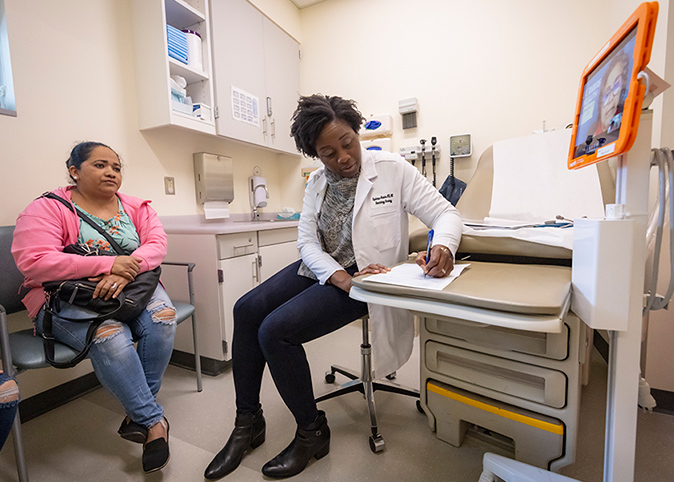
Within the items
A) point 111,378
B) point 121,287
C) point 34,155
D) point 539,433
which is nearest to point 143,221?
point 121,287

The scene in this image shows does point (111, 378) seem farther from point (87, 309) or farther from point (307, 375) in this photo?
point (307, 375)

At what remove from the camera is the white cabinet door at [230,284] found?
1.68 metres

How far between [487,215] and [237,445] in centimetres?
150

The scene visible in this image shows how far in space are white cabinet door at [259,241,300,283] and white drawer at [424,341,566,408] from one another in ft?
3.81

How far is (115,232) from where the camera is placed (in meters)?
1.33

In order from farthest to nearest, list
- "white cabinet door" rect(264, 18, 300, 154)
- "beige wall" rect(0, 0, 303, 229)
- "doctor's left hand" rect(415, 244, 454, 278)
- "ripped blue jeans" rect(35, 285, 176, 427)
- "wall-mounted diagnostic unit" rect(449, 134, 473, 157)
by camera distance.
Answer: "white cabinet door" rect(264, 18, 300, 154) → "wall-mounted diagnostic unit" rect(449, 134, 473, 157) → "beige wall" rect(0, 0, 303, 229) → "ripped blue jeans" rect(35, 285, 176, 427) → "doctor's left hand" rect(415, 244, 454, 278)

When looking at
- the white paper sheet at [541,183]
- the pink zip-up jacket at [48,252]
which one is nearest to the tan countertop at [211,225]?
the pink zip-up jacket at [48,252]

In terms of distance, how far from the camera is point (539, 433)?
0.90 m

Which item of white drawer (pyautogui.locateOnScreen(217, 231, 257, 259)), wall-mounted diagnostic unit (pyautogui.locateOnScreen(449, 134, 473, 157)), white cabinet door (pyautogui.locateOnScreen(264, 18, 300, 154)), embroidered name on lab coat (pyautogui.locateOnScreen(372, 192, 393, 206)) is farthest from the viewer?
white cabinet door (pyautogui.locateOnScreen(264, 18, 300, 154))

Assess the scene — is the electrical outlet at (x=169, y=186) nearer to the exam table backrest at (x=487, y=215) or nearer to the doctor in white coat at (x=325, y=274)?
the doctor in white coat at (x=325, y=274)

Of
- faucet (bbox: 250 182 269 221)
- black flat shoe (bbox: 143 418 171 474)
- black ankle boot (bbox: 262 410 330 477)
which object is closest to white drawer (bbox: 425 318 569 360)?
black ankle boot (bbox: 262 410 330 477)

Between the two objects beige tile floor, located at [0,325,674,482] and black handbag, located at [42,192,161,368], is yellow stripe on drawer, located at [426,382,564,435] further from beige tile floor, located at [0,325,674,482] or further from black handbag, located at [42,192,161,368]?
black handbag, located at [42,192,161,368]

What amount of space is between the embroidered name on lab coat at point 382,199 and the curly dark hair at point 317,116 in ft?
0.85

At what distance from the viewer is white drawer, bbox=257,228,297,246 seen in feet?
6.42
